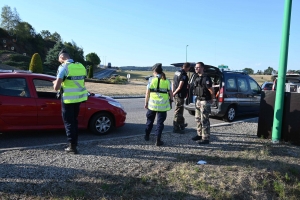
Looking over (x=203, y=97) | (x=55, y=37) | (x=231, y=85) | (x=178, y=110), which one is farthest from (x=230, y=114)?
(x=55, y=37)

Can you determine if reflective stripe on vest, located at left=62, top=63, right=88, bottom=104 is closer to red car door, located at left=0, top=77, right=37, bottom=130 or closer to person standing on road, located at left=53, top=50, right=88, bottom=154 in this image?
person standing on road, located at left=53, top=50, right=88, bottom=154

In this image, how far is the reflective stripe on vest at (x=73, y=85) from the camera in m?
5.14

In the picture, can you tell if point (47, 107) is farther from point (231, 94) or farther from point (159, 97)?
point (231, 94)

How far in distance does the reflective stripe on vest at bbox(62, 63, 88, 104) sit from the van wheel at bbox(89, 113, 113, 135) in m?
1.66

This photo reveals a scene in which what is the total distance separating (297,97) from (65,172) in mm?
5291

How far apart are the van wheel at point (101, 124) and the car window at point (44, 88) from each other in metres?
1.14

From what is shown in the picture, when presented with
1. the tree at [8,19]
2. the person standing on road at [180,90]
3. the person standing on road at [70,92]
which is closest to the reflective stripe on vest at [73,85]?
the person standing on road at [70,92]

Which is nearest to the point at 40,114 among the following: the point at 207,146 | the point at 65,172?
the point at 65,172

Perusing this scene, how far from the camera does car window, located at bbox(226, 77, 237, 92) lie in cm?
957

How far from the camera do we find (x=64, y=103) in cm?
512

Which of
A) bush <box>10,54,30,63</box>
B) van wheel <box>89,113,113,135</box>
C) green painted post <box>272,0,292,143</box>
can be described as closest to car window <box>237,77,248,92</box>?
green painted post <box>272,0,292,143</box>

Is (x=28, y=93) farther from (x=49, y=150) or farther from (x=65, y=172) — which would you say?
(x=65, y=172)

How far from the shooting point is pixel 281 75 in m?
6.29

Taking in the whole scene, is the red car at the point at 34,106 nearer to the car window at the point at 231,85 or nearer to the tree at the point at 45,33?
the car window at the point at 231,85
